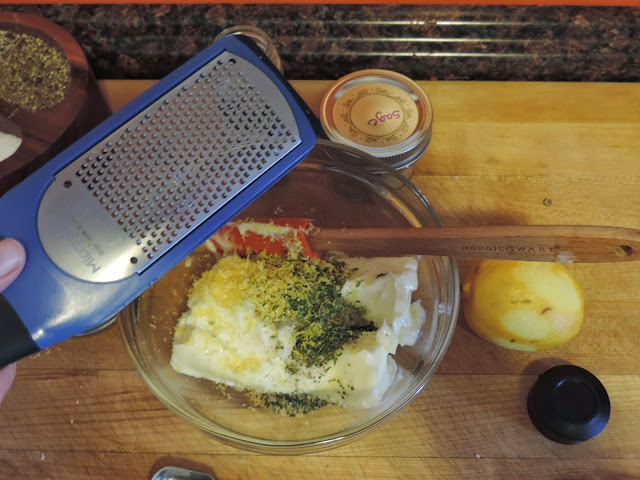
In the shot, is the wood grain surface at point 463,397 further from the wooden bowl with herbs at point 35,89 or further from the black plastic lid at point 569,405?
the wooden bowl with herbs at point 35,89

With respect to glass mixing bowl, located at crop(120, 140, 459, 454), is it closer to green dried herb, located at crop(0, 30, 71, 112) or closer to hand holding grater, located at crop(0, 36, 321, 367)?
hand holding grater, located at crop(0, 36, 321, 367)

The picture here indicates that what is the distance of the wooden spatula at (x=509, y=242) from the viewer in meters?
0.88

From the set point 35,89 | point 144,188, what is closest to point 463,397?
point 144,188

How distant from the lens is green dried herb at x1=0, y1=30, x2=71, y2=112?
109cm

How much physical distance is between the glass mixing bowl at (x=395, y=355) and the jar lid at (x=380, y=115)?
0.06 meters

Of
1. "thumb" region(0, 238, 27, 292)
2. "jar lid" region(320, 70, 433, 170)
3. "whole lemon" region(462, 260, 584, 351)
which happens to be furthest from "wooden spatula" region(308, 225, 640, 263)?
"thumb" region(0, 238, 27, 292)

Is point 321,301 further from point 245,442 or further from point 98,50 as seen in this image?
point 98,50

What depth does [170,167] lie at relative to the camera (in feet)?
2.71

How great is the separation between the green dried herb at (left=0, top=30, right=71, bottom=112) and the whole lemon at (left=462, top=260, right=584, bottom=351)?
94cm

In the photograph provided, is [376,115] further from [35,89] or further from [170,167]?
[35,89]

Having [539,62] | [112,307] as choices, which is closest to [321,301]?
[112,307]

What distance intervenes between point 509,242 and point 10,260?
774mm

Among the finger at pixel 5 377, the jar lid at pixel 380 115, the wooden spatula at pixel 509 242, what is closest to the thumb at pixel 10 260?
the finger at pixel 5 377

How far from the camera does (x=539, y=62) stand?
1.39 m
